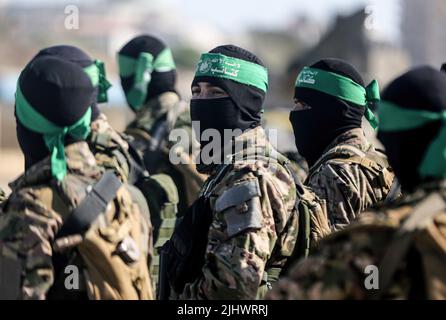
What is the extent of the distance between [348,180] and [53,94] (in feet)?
8.06

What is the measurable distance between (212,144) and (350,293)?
5.45ft

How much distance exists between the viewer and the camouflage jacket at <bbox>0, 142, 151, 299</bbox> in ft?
13.9

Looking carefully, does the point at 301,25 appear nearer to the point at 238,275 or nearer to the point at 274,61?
the point at 274,61

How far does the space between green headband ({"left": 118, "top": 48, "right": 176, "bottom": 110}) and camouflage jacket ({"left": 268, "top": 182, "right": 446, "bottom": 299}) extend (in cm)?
556

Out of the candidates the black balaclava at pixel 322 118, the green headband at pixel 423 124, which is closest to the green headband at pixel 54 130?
the green headband at pixel 423 124

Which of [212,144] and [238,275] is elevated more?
[212,144]

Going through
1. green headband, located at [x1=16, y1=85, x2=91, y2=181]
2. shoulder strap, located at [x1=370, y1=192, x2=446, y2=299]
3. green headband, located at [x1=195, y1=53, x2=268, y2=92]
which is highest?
green headband, located at [x1=195, y1=53, x2=268, y2=92]

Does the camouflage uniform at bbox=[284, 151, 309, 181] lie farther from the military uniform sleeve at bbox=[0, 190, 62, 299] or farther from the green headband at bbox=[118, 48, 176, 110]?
the military uniform sleeve at bbox=[0, 190, 62, 299]

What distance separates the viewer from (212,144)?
5277 millimetres

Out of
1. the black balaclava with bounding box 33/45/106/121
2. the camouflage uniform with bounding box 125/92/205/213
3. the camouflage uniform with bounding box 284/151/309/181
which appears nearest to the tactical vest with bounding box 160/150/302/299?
the black balaclava with bounding box 33/45/106/121

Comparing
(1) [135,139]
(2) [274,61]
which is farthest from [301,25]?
(1) [135,139]

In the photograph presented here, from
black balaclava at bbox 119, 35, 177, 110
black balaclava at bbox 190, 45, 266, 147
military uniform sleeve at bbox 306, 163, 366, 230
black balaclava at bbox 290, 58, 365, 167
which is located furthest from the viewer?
black balaclava at bbox 119, 35, 177, 110

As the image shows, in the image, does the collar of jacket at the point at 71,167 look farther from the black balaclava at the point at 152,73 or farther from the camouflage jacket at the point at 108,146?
the black balaclava at the point at 152,73
